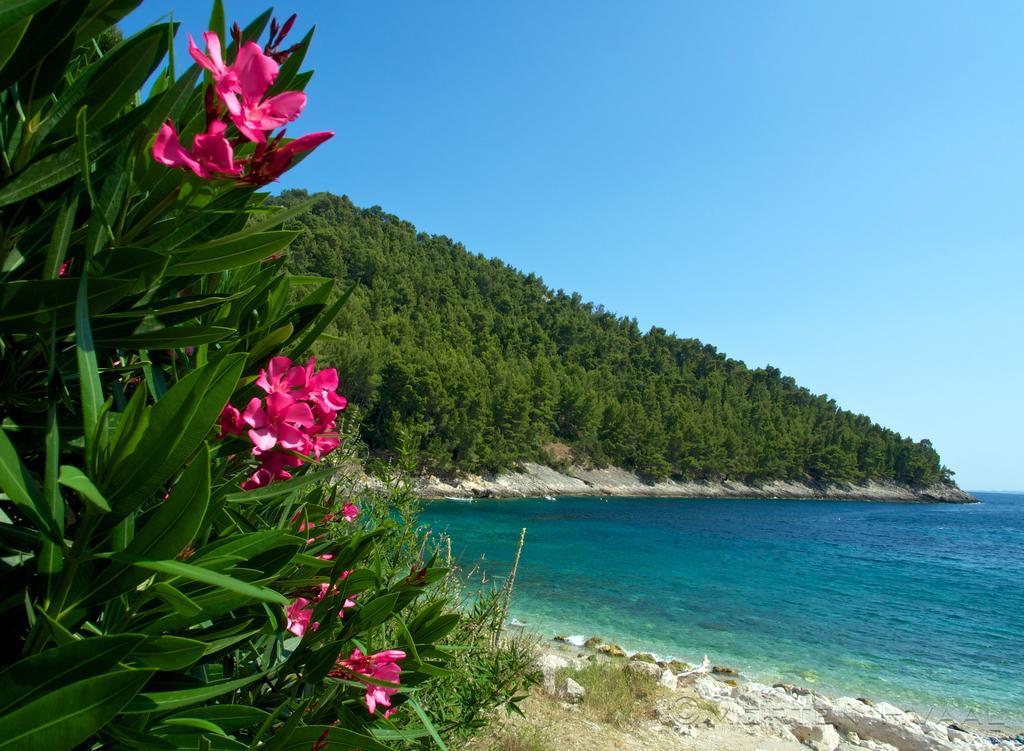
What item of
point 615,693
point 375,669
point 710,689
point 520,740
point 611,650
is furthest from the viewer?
point 611,650

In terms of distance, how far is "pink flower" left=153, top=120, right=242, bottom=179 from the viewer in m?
0.62

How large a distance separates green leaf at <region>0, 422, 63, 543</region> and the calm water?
3200 millimetres

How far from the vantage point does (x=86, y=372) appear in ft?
1.91

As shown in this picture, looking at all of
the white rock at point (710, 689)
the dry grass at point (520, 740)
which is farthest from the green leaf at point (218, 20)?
the white rock at point (710, 689)

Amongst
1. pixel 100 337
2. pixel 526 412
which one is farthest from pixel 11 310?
pixel 526 412

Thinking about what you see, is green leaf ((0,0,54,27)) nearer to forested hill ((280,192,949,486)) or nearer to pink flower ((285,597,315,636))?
pink flower ((285,597,315,636))

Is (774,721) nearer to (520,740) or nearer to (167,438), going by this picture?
(520,740)

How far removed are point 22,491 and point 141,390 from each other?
13 centimetres

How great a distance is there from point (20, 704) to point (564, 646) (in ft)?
35.1

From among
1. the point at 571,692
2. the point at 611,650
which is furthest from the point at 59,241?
the point at 611,650

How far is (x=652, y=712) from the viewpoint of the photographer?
577 cm

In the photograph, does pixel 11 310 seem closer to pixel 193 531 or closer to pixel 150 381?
pixel 150 381

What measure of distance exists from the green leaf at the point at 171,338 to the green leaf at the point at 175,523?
26cm

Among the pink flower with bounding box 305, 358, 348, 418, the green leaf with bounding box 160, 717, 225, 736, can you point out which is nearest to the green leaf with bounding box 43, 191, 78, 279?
the pink flower with bounding box 305, 358, 348, 418
